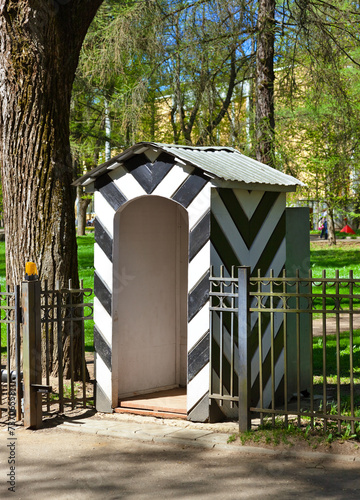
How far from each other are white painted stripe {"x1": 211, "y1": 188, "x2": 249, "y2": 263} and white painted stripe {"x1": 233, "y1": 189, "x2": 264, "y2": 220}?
23 cm

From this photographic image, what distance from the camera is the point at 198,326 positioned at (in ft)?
21.8

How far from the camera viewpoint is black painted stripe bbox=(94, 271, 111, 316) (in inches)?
282

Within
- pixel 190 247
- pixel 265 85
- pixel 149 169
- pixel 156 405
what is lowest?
pixel 156 405

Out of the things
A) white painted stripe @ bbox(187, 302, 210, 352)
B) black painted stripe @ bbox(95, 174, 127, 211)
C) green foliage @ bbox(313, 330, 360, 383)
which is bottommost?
green foliage @ bbox(313, 330, 360, 383)

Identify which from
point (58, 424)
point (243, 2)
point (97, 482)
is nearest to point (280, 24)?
point (243, 2)

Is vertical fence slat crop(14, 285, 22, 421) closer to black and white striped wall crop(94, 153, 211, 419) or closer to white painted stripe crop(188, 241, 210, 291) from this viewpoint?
black and white striped wall crop(94, 153, 211, 419)

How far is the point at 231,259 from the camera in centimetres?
682

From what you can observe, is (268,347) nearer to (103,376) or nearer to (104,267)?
(103,376)

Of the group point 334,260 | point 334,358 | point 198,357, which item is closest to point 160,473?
point 198,357

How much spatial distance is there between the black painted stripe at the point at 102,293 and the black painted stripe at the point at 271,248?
1456 millimetres

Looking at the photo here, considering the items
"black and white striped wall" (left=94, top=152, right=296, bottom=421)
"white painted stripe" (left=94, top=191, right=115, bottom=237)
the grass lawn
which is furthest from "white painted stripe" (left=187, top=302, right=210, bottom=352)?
the grass lawn

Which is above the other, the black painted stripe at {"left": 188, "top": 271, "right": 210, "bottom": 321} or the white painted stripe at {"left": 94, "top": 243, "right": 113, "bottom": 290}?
the white painted stripe at {"left": 94, "top": 243, "right": 113, "bottom": 290}

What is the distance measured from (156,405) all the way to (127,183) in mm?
2208

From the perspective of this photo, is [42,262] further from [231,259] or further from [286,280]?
[286,280]
